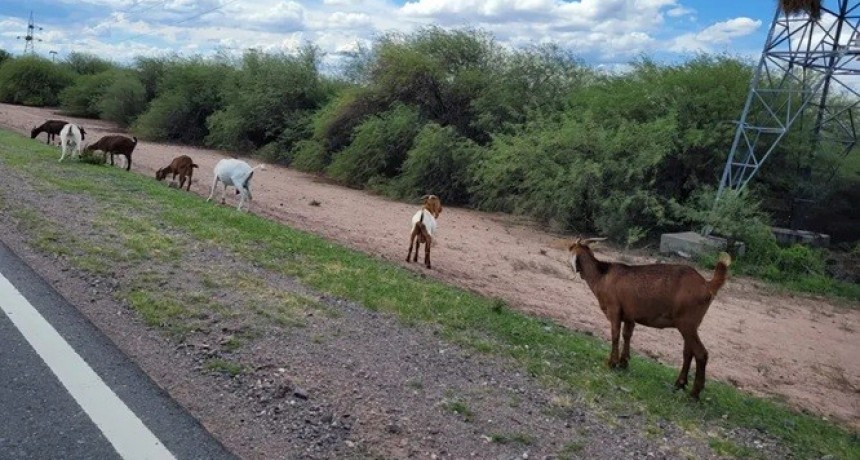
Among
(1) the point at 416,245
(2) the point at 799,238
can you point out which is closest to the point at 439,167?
(2) the point at 799,238

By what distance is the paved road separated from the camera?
4.16 metres

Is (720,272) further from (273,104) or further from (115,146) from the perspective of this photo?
(273,104)

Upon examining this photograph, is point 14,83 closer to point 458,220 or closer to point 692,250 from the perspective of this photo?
point 458,220

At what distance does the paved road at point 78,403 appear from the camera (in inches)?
164

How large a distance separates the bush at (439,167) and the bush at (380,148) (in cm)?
113

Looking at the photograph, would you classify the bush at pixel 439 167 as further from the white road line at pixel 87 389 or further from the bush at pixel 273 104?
the white road line at pixel 87 389

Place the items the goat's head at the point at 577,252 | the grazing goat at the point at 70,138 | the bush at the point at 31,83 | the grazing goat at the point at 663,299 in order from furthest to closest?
1. the bush at the point at 31,83
2. the grazing goat at the point at 70,138
3. the goat's head at the point at 577,252
4. the grazing goat at the point at 663,299

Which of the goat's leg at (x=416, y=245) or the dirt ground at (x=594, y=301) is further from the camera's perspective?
the goat's leg at (x=416, y=245)

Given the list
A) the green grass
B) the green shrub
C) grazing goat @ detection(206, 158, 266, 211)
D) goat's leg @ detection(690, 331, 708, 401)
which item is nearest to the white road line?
the green grass

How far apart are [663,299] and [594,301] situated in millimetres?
5752

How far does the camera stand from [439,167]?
83.0ft

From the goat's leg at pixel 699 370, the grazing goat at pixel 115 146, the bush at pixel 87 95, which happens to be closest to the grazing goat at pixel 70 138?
the grazing goat at pixel 115 146

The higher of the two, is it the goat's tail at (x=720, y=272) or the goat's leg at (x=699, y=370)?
the goat's tail at (x=720, y=272)

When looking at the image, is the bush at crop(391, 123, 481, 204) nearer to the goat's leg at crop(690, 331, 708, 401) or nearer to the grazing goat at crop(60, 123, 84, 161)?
the grazing goat at crop(60, 123, 84, 161)
